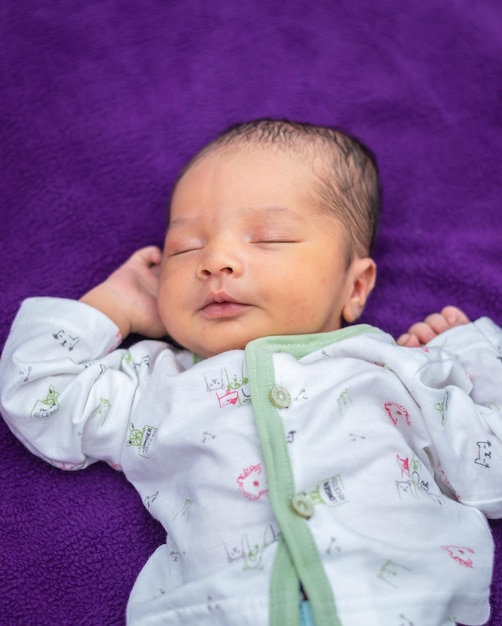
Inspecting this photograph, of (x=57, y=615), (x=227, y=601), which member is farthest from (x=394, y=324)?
(x=57, y=615)

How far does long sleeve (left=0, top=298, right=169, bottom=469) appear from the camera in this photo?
5.31ft

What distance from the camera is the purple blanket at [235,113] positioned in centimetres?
208

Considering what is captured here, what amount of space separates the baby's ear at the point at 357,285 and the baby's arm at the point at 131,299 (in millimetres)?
523

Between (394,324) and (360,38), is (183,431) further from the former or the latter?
(360,38)

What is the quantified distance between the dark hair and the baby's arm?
314 millimetres

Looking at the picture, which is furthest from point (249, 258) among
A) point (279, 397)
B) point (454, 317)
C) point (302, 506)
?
point (454, 317)

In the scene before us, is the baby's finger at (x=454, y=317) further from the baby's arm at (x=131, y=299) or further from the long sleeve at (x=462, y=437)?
the baby's arm at (x=131, y=299)

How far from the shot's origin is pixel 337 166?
71.0 inches

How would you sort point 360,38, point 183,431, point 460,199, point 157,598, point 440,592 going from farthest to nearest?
point 360,38 < point 460,199 < point 183,431 < point 157,598 < point 440,592

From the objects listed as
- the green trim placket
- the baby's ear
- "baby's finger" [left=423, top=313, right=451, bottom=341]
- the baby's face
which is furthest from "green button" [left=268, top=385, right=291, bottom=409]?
"baby's finger" [left=423, top=313, right=451, bottom=341]

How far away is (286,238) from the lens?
1.65 meters

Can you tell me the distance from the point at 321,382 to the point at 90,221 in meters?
0.96

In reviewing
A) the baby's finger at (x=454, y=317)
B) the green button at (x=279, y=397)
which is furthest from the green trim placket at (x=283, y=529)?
the baby's finger at (x=454, y=317)

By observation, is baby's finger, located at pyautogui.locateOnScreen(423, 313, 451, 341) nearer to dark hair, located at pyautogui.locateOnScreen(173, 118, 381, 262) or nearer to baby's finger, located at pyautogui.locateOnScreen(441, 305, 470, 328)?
baby's finger, located at pyautogui.locateOnScreen(441, 305, 470, 328)
